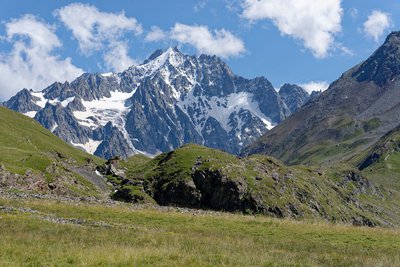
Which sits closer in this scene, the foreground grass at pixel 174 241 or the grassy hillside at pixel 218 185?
the foreground grass at pixel 174 241

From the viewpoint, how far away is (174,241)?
31.4 meters

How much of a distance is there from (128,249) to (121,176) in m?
85.2

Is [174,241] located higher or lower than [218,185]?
lower

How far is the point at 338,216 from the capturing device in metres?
118

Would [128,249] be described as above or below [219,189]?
below

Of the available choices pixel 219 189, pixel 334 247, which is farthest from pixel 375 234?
pixel 219 189

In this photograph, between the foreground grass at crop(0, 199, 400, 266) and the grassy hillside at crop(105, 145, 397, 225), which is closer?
the foreground grass at crop(0, 199, 400, 266)

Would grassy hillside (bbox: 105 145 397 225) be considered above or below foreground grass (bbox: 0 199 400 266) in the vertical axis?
above

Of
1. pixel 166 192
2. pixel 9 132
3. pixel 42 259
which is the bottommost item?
pixel 42 259

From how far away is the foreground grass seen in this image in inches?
955

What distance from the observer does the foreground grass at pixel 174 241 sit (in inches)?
955

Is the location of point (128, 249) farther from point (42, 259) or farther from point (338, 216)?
point (338, 216)

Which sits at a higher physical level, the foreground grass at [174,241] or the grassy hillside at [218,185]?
the grassy hillside at [218,185]

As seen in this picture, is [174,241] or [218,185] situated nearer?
[174,241]
